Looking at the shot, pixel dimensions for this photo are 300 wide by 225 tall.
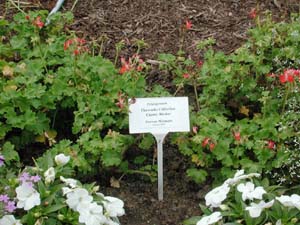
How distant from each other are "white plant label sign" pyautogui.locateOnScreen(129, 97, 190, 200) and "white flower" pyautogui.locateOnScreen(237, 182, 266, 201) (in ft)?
1.82

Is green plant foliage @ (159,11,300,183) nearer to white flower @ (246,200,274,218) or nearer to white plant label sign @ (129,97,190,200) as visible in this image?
white plant label sign @ (129,97,190,200)

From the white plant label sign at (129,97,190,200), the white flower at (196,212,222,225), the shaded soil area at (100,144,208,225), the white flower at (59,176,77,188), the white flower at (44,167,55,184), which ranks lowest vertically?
the shaded soil area at (100,144,208,225)

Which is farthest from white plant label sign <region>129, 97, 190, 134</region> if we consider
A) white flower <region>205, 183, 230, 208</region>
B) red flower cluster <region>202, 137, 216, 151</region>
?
white flower <region>205, 183, 230, 208</region>

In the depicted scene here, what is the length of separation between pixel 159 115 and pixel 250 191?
672mm

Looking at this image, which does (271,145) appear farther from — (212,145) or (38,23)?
(38,23)

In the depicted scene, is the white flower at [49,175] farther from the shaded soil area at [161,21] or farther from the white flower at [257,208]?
the shaded soil area at [161,21]

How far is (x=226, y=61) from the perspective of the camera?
3754 millimetres

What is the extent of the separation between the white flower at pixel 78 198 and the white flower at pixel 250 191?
62cm

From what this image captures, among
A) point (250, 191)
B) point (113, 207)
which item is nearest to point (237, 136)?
point (250, 191)

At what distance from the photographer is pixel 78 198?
8.93ft

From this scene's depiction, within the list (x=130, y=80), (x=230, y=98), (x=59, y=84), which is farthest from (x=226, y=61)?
(x=59, y=84)

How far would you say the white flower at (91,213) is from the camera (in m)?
2.69

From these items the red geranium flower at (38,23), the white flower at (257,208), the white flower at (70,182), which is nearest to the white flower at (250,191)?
the white flower at (257,208)

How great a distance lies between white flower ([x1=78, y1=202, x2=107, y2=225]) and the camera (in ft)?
8.82
